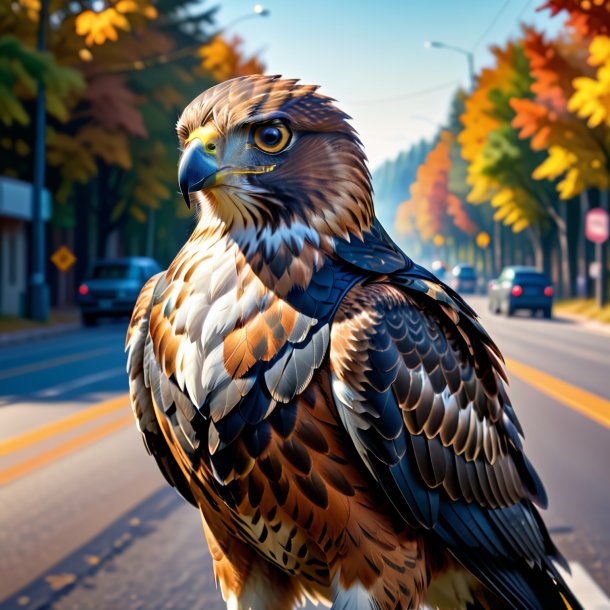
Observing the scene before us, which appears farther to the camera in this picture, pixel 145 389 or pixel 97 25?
pixel 97 25

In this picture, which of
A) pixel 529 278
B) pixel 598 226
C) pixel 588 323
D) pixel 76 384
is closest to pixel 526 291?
pixel 529 278

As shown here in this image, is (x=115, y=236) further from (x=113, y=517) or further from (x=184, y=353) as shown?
(x=184, y=353)

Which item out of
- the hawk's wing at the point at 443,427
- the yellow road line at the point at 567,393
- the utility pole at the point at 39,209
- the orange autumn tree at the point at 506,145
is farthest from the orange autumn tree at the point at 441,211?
the hawk's wing at the point at 443,427

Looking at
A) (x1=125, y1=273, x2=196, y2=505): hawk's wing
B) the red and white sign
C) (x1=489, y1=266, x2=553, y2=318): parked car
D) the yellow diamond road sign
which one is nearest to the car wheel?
the yellow diamond road sign

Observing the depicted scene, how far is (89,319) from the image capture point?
20000mm

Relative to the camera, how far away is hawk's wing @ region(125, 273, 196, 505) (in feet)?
4.35

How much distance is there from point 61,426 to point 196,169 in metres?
7.49

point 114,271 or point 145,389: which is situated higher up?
point 114,271

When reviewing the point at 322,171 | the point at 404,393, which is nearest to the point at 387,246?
the point at 322,171

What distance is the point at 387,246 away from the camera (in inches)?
48.0

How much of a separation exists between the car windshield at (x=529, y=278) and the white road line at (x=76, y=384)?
610 inches

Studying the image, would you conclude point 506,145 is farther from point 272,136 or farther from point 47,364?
point 272,136

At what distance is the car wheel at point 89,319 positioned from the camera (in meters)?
19.7

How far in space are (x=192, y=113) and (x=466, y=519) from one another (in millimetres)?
807
